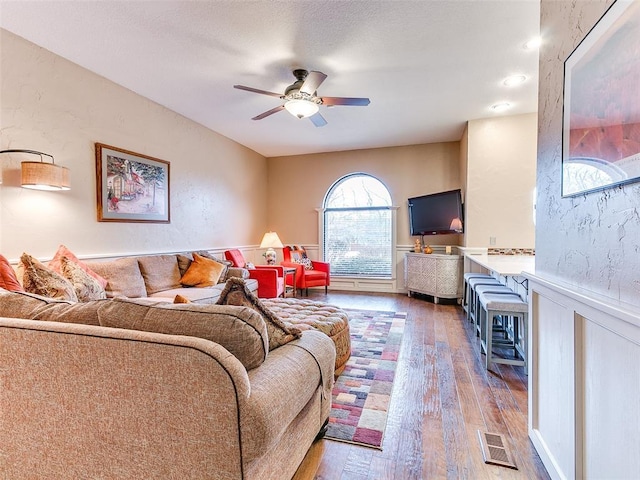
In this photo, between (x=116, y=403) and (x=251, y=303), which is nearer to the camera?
(x=116, y=403)

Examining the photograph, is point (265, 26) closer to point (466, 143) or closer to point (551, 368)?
point (551, 368)

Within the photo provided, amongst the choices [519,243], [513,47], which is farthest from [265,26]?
[519,243]

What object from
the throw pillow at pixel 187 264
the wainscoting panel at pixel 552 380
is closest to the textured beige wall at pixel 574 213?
the wainscoting panel at pixel 552 380

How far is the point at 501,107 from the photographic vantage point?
4.18m

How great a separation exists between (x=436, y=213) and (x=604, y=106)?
434 centimetres

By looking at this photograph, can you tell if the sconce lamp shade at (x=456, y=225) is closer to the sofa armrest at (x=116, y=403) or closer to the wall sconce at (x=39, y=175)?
the sofa armrest at (x=116, y=403)

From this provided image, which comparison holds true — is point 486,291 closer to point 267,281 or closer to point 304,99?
point 304,99

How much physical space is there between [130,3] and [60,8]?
554 millimetres

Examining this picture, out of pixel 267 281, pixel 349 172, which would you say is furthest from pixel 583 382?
pixel 349 172

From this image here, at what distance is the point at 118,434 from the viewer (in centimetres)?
112

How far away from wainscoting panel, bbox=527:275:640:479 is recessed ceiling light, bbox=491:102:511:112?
3265mm

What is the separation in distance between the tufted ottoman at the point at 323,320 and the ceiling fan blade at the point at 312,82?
6.80ft

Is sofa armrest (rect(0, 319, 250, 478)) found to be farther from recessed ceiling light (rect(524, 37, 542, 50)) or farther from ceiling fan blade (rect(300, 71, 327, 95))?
recessed ceiling light (rect(524, 37, 542, 50))

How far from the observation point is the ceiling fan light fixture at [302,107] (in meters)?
3.13
